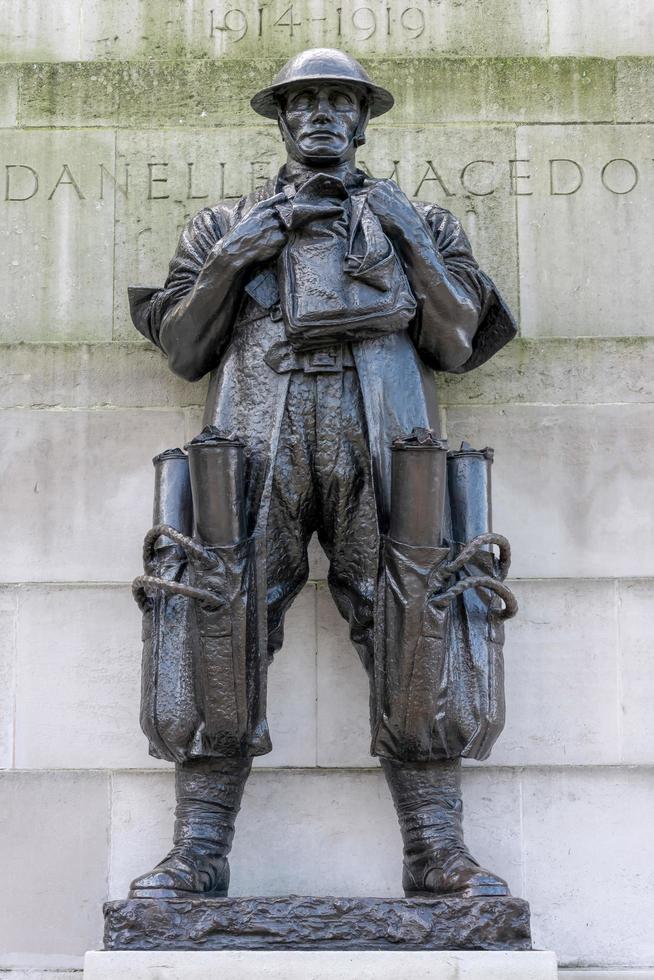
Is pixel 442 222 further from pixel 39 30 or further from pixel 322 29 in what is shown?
pixel 39 30

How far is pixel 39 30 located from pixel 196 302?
247cm

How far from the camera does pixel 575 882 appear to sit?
771cm

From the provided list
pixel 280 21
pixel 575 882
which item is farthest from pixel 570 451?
pixel 280 21

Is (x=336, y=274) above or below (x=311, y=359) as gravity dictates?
above

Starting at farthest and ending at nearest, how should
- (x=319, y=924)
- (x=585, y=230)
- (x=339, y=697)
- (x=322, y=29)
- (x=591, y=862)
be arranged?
(x=322, y=29)
(x=585, y=230)
(x=339, y=697)
(x=591, y=862)
(x=319, y=924)

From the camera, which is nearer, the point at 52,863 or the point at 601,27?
the point at 52,863

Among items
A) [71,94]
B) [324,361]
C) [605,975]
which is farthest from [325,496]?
[71,94]

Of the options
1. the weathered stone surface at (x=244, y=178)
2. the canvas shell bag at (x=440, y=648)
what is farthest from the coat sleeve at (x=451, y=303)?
the canvas shell bag at (x=440, y=648)

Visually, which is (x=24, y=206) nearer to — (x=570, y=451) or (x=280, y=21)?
(x=280, y=21)

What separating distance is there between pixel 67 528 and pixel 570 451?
2.44 m

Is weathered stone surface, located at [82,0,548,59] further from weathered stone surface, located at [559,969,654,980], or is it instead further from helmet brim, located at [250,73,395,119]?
weathered stone surface, located at [559,969,654,980]

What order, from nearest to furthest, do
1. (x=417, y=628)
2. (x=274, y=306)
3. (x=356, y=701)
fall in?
(x=417, y=628) → (x=274, y=306) → (x=356, y=701)

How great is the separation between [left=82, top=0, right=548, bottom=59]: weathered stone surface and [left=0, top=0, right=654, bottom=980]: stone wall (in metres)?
0.01

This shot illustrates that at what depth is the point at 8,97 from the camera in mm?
8852
